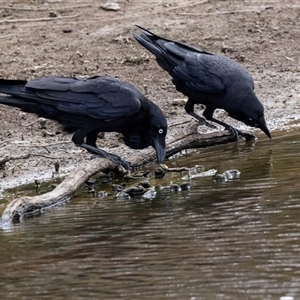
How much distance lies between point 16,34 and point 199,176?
5.28m

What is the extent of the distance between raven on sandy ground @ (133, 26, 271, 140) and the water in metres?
1.29

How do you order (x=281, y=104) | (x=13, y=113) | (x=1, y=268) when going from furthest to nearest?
(x=281, y=104), (x=13, y=113), (x=1, y=268)

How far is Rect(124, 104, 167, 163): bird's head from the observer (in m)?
7.88

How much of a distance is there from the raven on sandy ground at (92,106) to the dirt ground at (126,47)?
2.16 ft

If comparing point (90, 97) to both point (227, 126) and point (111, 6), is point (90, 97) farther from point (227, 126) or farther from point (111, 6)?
point (111, 6)

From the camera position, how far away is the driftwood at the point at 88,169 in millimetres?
6557

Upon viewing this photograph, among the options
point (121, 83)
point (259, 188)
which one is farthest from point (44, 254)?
point (121, 83)

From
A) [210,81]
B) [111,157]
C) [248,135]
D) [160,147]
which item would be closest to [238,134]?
[248,135]

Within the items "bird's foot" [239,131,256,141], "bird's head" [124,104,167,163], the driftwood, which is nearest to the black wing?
"bird's head" [124,104,167,163]

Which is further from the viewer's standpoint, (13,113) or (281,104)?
(281,104)

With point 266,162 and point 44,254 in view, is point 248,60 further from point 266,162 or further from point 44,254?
point 44,254

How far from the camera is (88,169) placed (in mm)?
7477

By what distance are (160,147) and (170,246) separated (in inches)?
95.5

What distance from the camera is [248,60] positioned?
11.9 metres
